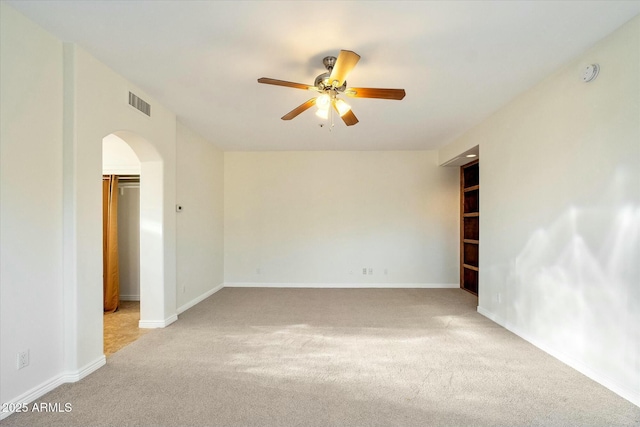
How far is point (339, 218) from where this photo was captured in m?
6.35

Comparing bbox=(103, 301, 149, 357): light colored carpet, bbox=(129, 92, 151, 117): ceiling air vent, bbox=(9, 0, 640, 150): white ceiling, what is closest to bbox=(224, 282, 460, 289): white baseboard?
bbox=(103, 301, 149, 357): light colored carpet

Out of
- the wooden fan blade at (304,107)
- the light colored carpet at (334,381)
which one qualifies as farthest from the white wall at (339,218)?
the wooden fan blade at (304,107)

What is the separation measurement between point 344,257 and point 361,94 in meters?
4.07

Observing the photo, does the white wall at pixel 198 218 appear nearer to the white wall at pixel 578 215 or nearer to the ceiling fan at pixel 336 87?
the ceiling fan at pixel 336 87

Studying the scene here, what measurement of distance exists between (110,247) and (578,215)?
5.49m

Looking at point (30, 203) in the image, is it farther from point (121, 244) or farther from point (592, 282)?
point (592, 282)

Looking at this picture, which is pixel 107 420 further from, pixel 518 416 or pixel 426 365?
pixel 518 416

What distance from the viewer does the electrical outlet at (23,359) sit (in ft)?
7.04

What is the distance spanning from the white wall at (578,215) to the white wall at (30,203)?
408 cm

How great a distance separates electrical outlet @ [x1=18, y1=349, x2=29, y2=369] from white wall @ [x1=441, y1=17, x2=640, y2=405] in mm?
4080

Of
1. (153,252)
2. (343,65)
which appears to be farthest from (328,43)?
(153,252)

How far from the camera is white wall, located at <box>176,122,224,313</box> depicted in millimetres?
4551

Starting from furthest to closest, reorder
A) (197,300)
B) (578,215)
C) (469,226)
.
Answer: (469,226) < (197,300) < (578,215)

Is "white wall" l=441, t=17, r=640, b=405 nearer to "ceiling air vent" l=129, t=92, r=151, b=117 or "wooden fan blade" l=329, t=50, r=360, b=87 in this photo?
"wooden fan blade" l=329, t=50, r=360, b=87
